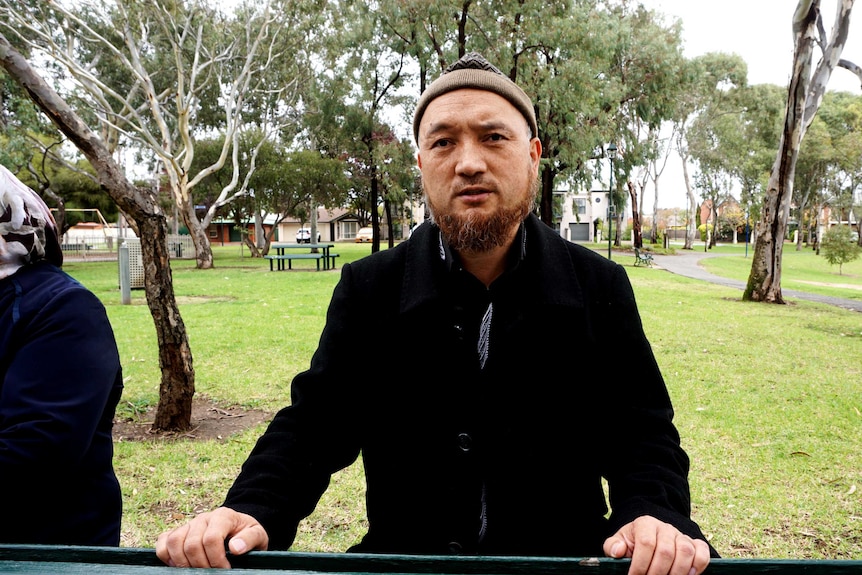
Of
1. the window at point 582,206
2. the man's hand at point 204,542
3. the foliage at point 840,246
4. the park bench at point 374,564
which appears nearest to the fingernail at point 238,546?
the man's hand at point 204,542

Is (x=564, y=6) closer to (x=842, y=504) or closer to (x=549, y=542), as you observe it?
(x=842, y=504)

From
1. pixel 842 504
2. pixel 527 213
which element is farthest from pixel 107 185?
pixel 842 504

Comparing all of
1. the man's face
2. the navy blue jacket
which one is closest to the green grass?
the man's face

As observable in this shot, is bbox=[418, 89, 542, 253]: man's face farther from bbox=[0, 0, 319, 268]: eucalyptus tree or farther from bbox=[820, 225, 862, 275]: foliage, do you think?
bbox=[820, 225, 862, 275]: foliage

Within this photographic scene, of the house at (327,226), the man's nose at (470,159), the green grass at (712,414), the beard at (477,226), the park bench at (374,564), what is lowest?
the green grass at (712,414)

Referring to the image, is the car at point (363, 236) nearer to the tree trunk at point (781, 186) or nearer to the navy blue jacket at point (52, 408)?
the tree trunk at point (781, 186)

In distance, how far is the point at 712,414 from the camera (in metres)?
5.82

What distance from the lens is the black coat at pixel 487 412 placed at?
169 cm

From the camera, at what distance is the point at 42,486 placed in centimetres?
174

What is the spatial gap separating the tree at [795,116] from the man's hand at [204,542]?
43.0ft

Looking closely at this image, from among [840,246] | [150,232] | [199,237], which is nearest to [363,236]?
[199,237]

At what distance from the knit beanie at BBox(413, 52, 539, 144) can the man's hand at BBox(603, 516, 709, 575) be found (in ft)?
3.44

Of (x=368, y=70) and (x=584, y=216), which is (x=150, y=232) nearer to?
(x=368, y=70)

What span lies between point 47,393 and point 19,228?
500 millimetres
